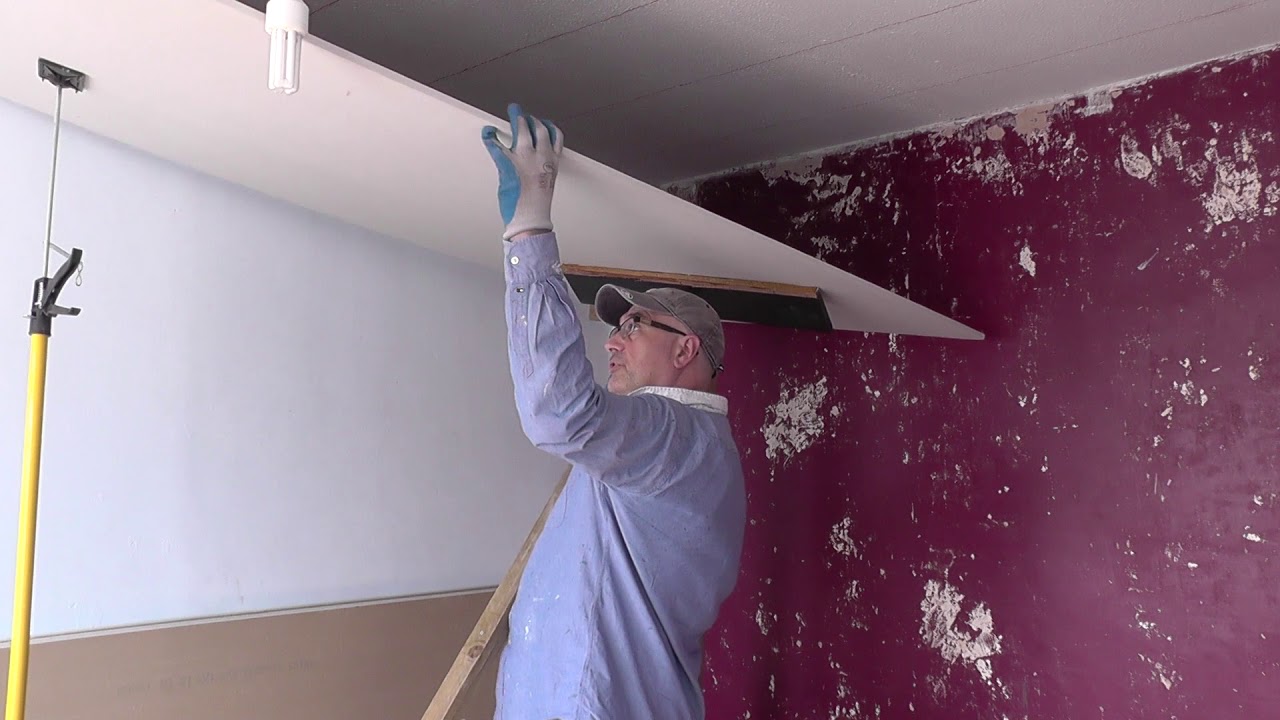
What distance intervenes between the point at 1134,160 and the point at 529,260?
5.18 ft

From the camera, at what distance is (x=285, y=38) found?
112 cm

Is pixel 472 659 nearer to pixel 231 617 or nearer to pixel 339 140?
pixel 231 617

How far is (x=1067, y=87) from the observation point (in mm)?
2291

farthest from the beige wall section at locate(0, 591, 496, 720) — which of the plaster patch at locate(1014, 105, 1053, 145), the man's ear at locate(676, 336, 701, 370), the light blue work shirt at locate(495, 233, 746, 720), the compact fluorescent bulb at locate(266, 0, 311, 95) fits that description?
the plaster patch at locate(1014, 105, 1053, 145)

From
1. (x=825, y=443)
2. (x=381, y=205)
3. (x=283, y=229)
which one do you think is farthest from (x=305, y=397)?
(x=825, y=443)

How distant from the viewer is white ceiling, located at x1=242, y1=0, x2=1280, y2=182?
1.91 m

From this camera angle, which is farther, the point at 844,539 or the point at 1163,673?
the point at 844,539

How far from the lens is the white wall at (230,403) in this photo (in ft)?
5.87

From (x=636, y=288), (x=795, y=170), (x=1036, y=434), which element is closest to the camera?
(x=636, y=288)

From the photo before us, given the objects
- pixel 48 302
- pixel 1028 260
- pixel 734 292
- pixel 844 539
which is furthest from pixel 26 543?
pixel 1028 260

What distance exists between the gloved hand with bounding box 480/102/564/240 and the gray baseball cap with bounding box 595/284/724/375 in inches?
15.5

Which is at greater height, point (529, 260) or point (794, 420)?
point (529, 260)

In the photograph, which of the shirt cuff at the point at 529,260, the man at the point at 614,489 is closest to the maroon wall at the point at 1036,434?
the man at the point at 614,489

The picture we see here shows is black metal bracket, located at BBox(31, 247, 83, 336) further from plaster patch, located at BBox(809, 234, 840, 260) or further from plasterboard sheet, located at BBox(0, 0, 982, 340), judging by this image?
plaster patch, located at BBox(809, 234, 840, 260)
